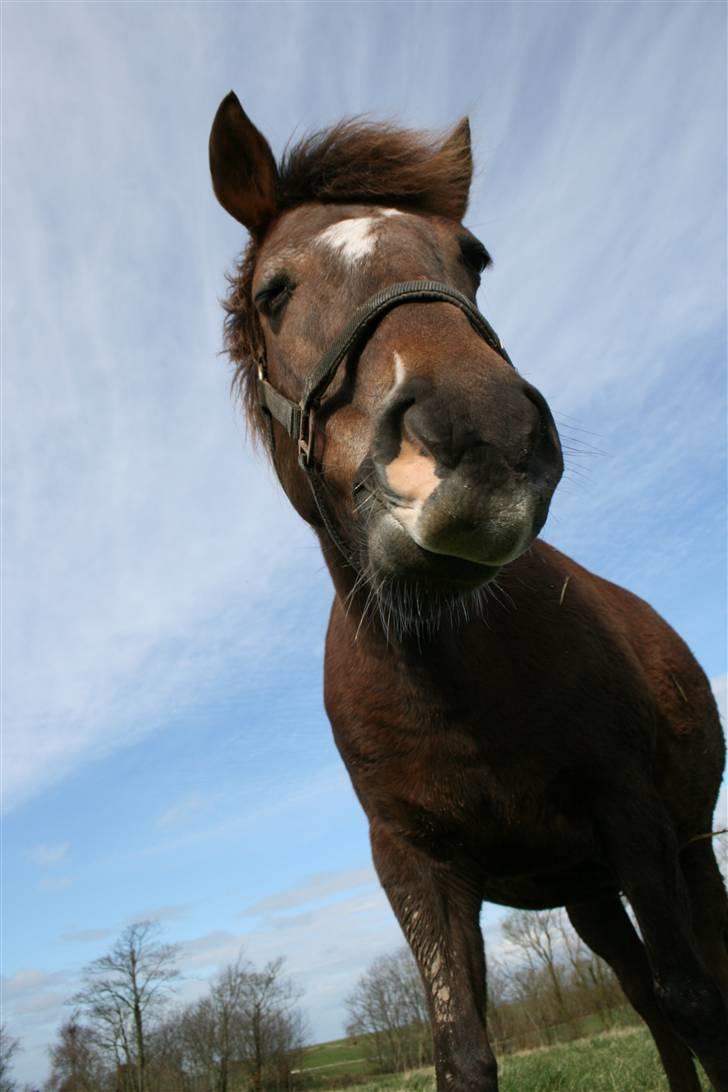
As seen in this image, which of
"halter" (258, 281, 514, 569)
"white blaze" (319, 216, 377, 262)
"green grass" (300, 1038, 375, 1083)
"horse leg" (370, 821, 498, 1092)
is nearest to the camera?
"halter" (258, 281, 514, 569)

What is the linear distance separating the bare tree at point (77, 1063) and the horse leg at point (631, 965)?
45.4 m

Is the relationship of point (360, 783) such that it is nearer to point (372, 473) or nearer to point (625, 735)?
point (625, 735)

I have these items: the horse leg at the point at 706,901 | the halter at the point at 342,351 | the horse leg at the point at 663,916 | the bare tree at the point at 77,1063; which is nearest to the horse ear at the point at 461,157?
the halter at the point at 342,351

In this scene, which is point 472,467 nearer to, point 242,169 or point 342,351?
point 342,351

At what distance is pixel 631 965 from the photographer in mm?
5277

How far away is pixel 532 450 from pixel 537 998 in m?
46.2

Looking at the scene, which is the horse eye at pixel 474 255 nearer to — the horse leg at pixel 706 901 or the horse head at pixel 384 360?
the horse head at pixel 384 360

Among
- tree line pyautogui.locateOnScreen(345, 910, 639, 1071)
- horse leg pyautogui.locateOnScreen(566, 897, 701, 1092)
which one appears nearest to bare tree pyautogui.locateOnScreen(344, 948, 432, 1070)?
tree line pyautogui.locateOnScreen(345, 910, 639, 1071)

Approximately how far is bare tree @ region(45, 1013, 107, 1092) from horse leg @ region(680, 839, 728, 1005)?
46171 millimetres

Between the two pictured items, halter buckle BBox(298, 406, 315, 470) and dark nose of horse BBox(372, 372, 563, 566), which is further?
halter buckle BBox(298, 406, 315, 470)

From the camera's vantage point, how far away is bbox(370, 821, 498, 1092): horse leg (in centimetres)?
293

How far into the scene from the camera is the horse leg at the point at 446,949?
2.93 meters

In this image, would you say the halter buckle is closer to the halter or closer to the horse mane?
the halter

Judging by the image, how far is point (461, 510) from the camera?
81.3 inches
